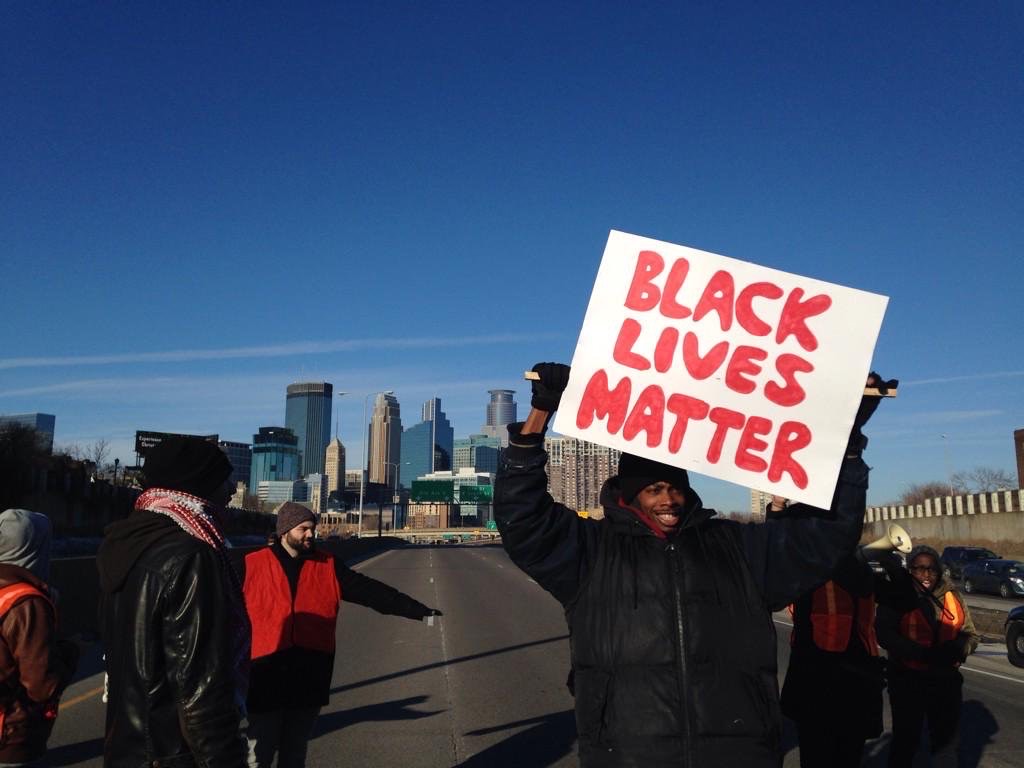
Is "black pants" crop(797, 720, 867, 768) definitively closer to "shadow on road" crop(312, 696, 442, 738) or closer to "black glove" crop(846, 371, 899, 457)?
"black glove" crop(846, 371, 899, 457)

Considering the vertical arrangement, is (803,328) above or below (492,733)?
above

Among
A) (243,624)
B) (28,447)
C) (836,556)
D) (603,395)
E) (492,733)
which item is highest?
(28,447)

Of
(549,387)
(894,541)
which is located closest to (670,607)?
(549,387)

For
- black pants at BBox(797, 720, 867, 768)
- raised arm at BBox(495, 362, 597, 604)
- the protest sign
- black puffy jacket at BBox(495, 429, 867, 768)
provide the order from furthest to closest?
black pants at BBox(797, 720, 867, 768), the protest sign, raised arm at BBox(495, 362, 597, 604), black puffy jacket at BBox(495, 429, 867, 768)

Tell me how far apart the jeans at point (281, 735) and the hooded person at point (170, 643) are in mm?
1924

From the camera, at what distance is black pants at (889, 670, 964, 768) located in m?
5.59

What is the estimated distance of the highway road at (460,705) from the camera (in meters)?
7.53

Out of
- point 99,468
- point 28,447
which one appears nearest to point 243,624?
point 28,447

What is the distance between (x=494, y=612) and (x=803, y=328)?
18.0m

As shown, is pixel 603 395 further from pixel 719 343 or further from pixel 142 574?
pixel 142 574

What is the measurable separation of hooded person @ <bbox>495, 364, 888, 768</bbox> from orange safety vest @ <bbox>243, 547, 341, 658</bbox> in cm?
225

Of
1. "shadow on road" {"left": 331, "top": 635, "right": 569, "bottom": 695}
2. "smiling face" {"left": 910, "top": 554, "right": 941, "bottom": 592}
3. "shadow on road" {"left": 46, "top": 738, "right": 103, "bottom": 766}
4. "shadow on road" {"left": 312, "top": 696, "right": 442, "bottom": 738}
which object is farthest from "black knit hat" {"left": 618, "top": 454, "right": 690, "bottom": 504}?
"shadow on road" {"left": 331, "top": 635, "right": 569, "bottom": 695}

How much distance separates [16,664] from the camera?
3.59 meters

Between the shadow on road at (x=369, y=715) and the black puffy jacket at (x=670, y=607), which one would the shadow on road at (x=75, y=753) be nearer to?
the shadow on road at (x=369, y=715)
